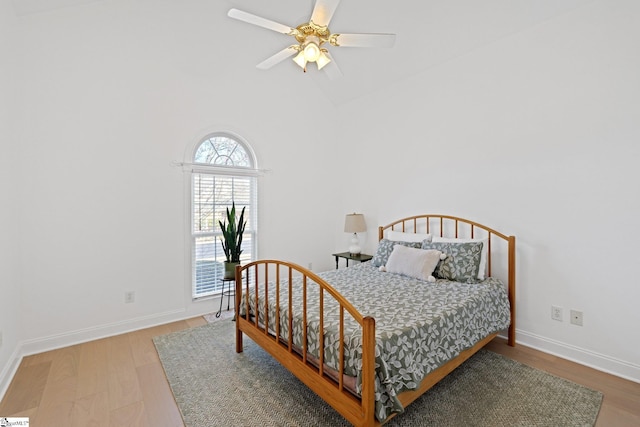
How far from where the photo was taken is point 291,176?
4.30 metres

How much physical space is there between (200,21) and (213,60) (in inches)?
15.5

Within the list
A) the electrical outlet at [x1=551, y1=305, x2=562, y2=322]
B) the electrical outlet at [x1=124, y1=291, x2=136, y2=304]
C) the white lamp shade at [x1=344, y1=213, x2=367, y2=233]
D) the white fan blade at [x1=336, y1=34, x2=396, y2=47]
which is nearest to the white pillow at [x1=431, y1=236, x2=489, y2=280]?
the electrical outlet at [x1=551, y1=305, x2=562, y2=322]

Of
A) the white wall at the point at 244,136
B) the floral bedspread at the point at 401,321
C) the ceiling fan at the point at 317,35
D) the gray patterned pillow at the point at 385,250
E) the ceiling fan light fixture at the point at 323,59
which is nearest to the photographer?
the floral bedspread at the point at 401,321

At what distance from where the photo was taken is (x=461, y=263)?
273cm

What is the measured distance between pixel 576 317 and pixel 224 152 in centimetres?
391

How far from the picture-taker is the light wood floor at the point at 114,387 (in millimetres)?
1842

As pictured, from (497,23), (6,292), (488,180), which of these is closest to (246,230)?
(6,292)

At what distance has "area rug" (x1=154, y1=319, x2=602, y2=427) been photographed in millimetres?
1804

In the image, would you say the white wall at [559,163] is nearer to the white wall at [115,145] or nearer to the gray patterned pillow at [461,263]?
the gray patterned pillow at [461,263]

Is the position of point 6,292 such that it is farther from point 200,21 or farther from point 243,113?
point 200,21

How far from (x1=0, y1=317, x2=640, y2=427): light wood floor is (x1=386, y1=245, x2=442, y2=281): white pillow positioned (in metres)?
0.91

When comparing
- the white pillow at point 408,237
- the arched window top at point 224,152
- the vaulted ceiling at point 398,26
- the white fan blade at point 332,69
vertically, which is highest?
the vaulted ceiling at point 398,26

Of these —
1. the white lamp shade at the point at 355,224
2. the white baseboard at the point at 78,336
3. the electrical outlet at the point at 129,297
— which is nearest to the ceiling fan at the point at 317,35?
the white lamp shade at the point at 355,224

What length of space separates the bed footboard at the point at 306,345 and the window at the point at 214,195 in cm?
118
